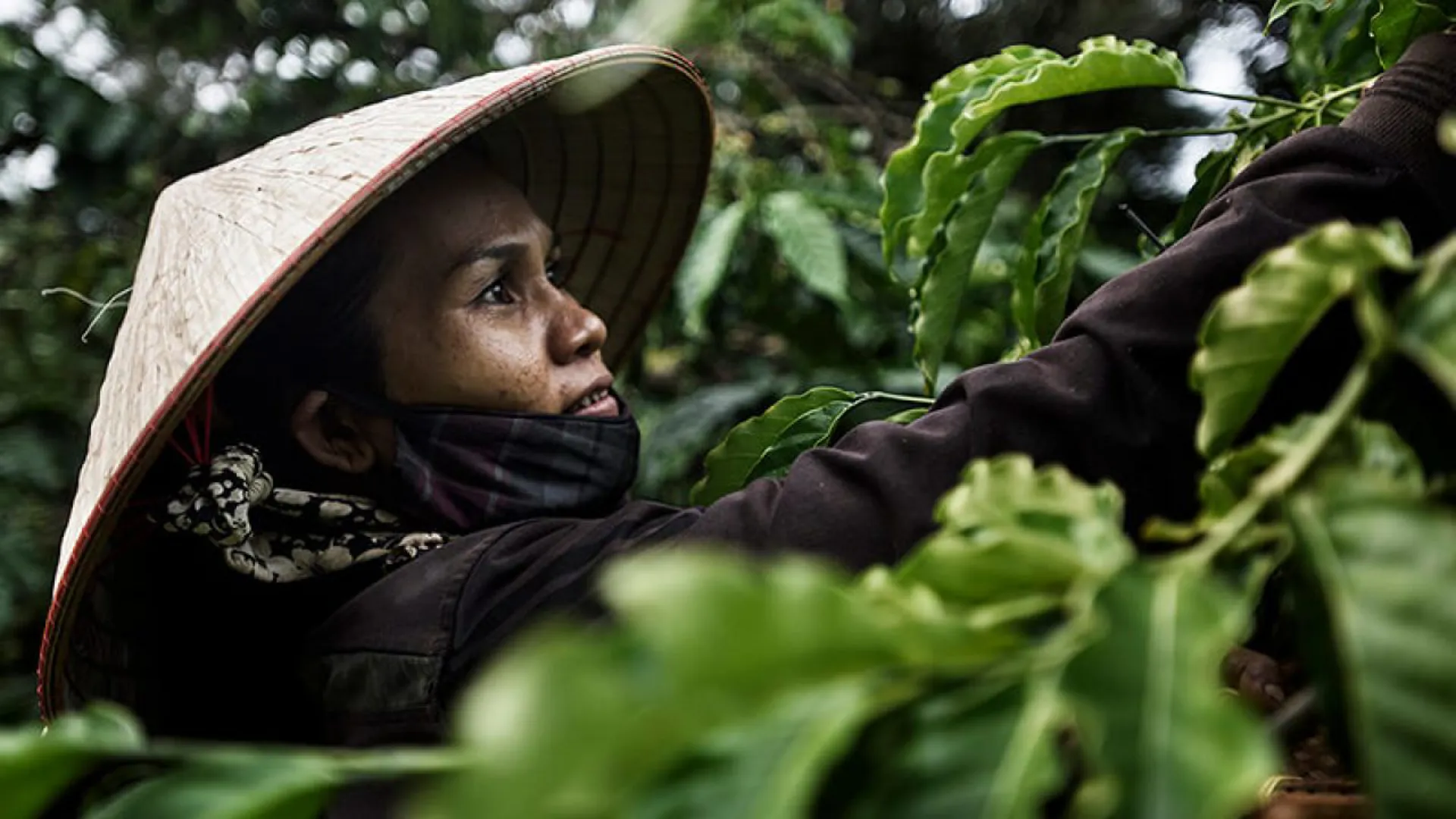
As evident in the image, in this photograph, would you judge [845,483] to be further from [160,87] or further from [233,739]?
[160,87]

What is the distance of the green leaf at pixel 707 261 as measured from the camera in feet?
6.57

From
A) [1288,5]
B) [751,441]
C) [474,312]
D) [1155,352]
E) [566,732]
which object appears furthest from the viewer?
[474,312]

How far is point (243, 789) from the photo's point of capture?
1.04 ft

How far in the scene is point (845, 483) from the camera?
0.75 meters

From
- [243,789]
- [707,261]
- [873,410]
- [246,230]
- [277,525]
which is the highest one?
[243,789]

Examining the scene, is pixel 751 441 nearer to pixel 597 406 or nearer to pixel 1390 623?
pixel 597 406

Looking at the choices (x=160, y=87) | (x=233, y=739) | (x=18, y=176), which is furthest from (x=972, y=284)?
(x=160, y=87)

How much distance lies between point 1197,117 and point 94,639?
3032 mm

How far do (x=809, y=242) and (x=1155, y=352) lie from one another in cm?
142

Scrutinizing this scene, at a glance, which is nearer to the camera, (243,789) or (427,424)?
(243,789)

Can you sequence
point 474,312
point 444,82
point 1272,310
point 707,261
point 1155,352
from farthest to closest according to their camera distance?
point 444,82
point 707,261
point 474,312
point 1155,352
point 1272,310

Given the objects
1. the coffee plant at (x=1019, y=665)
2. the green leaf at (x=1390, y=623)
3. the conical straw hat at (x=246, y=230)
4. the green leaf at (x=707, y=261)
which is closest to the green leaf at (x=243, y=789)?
the coffee plant at (x=1019, y=665)

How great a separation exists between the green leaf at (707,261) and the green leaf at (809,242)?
61mm

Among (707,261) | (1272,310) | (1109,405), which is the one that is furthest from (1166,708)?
(707,261)
